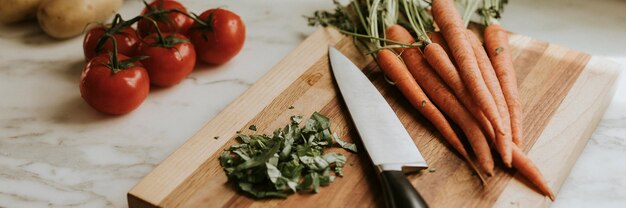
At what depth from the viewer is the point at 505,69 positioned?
1593 millimetres

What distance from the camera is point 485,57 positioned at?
1.61 meters

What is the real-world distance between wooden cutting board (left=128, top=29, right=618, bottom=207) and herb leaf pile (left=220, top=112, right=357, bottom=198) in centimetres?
2

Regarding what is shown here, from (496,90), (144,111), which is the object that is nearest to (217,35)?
(144,111)

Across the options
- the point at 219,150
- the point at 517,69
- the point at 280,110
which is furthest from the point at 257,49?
the point at 517,69

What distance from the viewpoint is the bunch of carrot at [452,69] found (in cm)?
141

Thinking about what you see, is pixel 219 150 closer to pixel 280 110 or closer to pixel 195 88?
pixel 280 110

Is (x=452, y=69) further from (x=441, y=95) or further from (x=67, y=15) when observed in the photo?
(x=67, y=15)

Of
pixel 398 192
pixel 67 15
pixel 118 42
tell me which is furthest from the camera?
pixel 67 15

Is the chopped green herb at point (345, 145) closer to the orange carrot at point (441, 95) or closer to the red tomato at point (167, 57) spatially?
the orange carrot at point (441, 95)

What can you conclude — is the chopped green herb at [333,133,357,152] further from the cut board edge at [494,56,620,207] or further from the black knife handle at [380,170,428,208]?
the cut board edge at [494,56,620,207]

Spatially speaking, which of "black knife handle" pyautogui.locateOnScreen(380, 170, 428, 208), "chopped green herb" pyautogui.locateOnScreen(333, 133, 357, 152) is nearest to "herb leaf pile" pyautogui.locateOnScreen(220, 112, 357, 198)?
"chopped green herb" pyautogui.locateOnScreen(333, 133, 357, 152)

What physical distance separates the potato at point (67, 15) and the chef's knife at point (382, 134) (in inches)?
24.1

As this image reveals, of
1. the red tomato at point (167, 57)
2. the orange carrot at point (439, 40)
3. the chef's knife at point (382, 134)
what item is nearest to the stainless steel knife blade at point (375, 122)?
the chef's knife at point (382, 134)

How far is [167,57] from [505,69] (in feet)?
2.41
